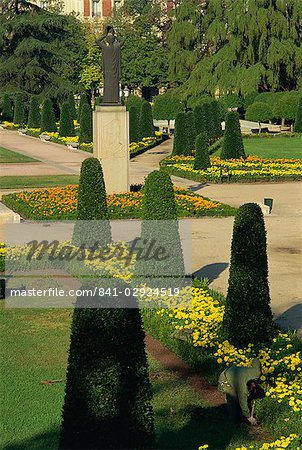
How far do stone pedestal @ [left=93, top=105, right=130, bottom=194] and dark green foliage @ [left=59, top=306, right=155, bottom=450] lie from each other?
16.8 metres

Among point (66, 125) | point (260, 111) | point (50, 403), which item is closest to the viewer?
point (50, 403)

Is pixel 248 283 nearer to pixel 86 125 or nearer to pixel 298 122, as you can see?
pixel 86 125

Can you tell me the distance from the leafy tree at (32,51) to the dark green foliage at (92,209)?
45020 millimetres

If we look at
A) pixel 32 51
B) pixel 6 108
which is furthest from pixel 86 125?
pixel 6 108

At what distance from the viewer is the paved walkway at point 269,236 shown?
559 inches

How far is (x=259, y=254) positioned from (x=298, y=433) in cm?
296

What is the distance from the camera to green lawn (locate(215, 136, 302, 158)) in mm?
38969

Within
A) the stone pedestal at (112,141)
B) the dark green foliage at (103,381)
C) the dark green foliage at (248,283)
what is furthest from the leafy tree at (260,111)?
the dark green foliage at (103,381)

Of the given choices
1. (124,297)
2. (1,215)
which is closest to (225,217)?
(1,215)

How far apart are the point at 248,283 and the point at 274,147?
32113 millimetres

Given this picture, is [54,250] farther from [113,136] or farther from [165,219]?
[113,136]

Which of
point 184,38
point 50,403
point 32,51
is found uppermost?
point 184,38

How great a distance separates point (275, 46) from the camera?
2069 inches

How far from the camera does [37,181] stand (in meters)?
29.7
